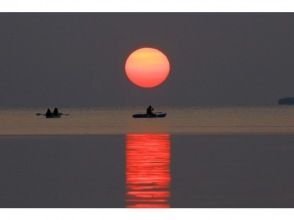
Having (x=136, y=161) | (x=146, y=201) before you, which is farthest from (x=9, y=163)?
(x=146, y=201)

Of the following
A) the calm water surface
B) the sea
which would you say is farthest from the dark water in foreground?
the calm water surface

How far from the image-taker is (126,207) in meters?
17.7

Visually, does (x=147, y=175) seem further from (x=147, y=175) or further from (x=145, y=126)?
(x=145, y=126)

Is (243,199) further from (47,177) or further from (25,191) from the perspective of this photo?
(47,177)

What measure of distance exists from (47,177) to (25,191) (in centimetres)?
298

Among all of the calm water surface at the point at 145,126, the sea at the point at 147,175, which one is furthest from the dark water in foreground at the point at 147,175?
the calm water surface at the point at 145,126

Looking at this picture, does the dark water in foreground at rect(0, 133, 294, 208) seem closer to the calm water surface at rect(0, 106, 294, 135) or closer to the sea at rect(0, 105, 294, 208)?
the sea at rect(0, 105, 294, 208)

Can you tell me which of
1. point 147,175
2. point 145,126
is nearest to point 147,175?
point 147,175

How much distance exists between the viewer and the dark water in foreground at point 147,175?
1891 cm

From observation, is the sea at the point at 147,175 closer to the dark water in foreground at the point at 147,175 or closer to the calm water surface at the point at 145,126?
the dark water in foreground at the point at 147,175

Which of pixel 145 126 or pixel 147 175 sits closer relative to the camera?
pixel 147 175

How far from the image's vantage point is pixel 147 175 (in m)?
23.4

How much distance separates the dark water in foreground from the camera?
18906mm

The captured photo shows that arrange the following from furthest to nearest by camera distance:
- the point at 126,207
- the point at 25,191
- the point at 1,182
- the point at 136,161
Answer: the point at 136,161 < the point at 1,182 < the point at 25,191 < the point at 126,207
